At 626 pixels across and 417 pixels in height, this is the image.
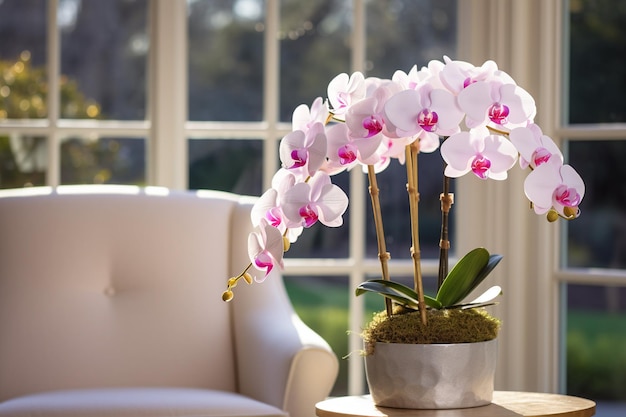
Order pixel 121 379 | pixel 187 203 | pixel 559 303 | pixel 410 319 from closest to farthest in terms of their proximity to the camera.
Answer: pixel 410 319, pixel 121 379, pixel 187 203, pixel 559 303

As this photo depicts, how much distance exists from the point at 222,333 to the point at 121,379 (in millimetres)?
313

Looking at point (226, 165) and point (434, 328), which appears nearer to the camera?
point (434, 328)

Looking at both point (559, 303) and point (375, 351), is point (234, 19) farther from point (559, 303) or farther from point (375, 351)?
point (375, 351)

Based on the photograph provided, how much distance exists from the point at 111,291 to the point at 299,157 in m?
1.51

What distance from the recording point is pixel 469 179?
126 inches

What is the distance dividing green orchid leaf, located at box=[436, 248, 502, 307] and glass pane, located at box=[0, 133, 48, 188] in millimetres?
1977

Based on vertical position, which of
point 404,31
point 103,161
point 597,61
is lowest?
point 103,161

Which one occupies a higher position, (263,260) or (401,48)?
(401,48)

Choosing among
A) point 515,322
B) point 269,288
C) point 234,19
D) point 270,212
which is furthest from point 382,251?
point 234,19

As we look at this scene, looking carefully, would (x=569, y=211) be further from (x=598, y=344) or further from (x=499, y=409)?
(x=598, y=344)

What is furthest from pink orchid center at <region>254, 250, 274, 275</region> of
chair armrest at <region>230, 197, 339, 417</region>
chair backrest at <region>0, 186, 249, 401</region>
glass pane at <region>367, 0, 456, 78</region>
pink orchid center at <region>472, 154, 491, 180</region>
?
glass pane at <region>367, 0, 456, 78</region>

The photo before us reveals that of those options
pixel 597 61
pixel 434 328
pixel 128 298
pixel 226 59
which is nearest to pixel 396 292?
pixel 434 328

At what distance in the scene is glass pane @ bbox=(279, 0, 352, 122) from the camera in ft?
10.6

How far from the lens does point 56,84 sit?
3.21 m
